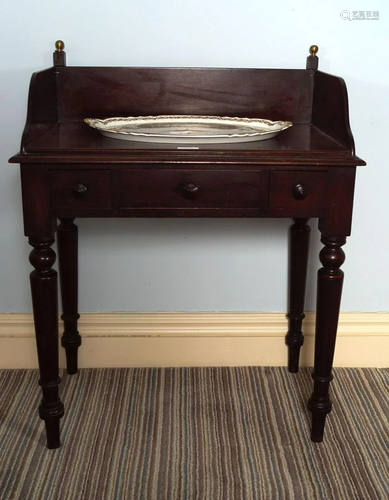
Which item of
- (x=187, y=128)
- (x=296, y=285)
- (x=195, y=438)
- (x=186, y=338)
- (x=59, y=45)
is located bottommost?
(x=195, y=438)

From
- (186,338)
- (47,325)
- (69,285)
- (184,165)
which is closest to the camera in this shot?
(184,165)

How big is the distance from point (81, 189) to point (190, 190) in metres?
0.25

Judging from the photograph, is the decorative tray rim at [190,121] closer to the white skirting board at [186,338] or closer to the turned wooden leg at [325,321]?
the turned wooden leg at [325,321]

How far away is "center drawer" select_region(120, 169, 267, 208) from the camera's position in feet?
4.98

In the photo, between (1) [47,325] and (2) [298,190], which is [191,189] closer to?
(2) [298,190]

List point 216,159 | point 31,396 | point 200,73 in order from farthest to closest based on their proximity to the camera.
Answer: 1. point 31,396
2. point 200,73
3. point 216,159

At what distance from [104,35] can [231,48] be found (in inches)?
14.7

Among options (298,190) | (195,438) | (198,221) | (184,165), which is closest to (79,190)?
(184,165)

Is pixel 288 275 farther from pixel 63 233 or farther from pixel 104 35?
pixel 104 35

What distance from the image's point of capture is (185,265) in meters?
2.12

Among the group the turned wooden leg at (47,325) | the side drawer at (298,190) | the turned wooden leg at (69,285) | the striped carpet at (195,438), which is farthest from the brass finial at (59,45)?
the striped carpet at (195,438)

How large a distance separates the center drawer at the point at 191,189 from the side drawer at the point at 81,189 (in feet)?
0.13

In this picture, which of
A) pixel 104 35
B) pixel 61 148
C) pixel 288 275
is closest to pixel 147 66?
pixel 104 35

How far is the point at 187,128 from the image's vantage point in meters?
1.74
